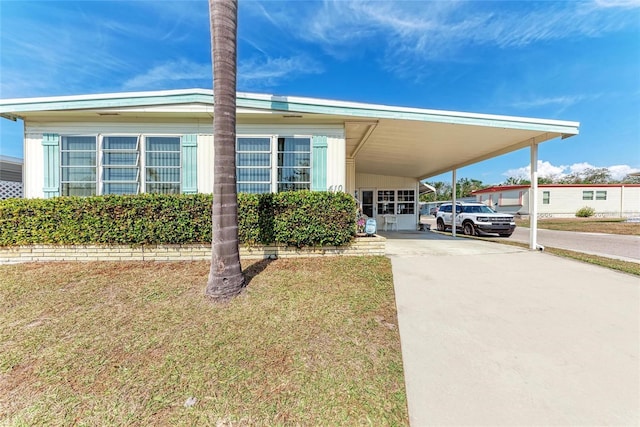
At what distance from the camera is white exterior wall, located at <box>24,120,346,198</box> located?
19.9 feet

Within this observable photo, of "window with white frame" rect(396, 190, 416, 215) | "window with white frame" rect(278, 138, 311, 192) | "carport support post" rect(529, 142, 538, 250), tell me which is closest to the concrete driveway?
"carport support post" rect(529, 142, 538, 250)

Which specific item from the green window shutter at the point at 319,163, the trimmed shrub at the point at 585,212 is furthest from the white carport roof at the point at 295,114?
the trimmed shrub at the point at 585,212

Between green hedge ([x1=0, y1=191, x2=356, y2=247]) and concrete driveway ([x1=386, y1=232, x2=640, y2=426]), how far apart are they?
239 centimetres

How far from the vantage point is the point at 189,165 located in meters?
6.15

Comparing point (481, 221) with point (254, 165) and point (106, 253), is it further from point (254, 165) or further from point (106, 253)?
point (106, 253)

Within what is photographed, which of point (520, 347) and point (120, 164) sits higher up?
point (120, 164)

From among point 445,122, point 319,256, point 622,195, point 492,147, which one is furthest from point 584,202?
point 319,256

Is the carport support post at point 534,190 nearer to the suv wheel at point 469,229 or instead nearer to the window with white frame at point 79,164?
the suv wheel at point 469,229

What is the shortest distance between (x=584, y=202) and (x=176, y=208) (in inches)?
1269

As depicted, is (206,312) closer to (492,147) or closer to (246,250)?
(246,250)

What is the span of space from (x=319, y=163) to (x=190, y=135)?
3.13 metres

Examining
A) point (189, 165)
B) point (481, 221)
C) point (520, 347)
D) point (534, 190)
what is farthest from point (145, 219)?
point (481, 221)

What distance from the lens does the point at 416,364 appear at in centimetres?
228

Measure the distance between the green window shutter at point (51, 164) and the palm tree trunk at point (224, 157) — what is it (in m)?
5.21
